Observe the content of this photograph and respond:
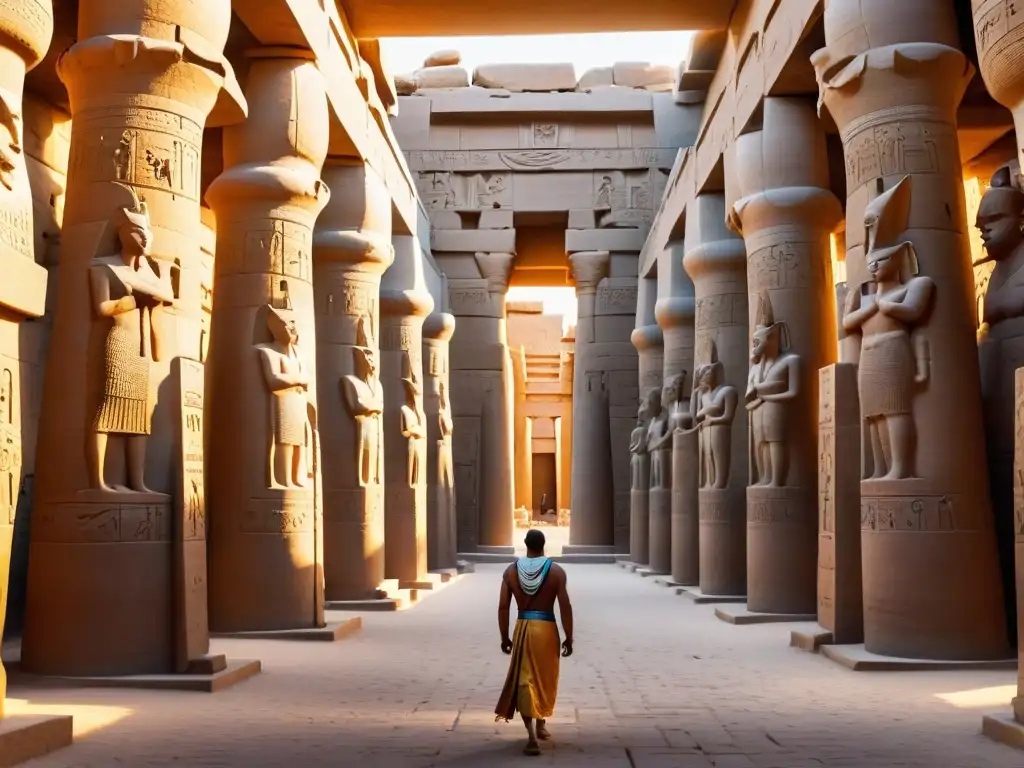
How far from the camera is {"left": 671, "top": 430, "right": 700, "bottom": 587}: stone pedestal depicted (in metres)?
18.2

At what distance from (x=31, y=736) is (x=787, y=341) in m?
9.40

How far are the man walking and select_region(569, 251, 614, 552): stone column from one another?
62.6 feet

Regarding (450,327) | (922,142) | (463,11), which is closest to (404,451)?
(450,327)

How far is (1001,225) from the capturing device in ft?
33.7

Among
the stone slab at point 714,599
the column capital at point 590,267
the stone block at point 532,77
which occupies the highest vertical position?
the stone block at point 532,77

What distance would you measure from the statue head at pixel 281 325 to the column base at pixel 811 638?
5.64 metres

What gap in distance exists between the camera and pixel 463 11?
16.2 metres

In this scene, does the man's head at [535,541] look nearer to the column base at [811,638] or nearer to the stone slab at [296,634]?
the column base at [811,638]

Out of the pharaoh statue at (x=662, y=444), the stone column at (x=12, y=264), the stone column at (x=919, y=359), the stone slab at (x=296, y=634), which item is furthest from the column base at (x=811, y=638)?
the pharaoh statue at (x=662, y=444)

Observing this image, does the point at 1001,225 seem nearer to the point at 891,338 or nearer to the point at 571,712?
the point at 891,338

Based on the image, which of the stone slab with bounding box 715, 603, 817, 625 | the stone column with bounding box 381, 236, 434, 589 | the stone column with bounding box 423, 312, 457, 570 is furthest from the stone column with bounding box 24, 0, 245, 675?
the stone column with bounding box 423, 312, 457, 570

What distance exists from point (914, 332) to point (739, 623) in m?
4.78

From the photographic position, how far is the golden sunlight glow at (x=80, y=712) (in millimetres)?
7066

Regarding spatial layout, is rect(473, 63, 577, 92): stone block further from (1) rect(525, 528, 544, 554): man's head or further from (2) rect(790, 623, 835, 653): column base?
(1) rect(525, 528, 544, 554): man's head
